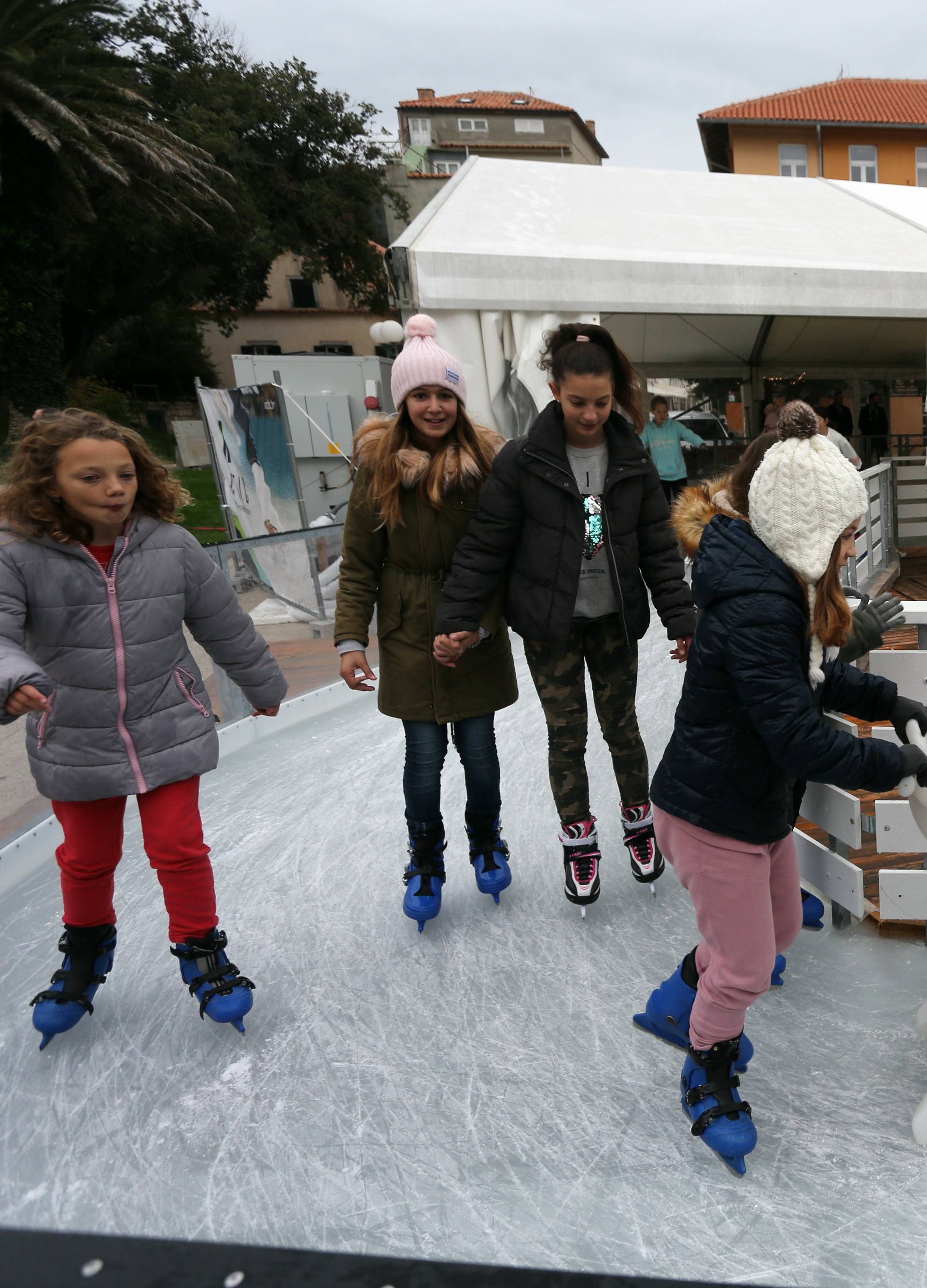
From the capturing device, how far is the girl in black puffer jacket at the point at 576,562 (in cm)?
177

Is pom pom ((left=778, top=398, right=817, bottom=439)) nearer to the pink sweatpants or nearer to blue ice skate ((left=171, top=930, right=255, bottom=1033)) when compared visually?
the pink sweatpants

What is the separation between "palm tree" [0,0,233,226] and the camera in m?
14.2

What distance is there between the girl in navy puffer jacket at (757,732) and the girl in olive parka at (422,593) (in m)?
0.67

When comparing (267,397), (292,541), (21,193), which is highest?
(21,193)

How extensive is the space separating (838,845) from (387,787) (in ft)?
4.80

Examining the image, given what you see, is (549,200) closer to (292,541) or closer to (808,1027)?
(292,541)

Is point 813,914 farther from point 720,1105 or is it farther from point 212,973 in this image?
point 212,973

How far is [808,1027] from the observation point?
1.58m

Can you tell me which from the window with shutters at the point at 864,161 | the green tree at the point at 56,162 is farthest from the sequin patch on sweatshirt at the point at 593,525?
the window with shutters at the point at 864,161

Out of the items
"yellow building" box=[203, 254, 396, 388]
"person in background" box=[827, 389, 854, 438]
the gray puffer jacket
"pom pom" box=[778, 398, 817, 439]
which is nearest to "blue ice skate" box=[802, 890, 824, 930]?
"pom pom" box=[778, 398, 817, 439]

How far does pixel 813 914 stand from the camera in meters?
1.85

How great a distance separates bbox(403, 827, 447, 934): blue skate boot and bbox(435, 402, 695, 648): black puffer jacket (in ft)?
1.80

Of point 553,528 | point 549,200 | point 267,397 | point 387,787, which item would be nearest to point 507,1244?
point 553,528

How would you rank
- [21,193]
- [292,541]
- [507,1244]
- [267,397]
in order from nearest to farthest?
[507,1244], [292,541], [267,397], [21,193]
